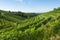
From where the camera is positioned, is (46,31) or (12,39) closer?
(46,31)

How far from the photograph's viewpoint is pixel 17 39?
11288 cm

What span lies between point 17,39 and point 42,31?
1975 cm

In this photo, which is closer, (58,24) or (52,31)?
(52,31)

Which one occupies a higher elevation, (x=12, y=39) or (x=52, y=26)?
(x=52, y=26)

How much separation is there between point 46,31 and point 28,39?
1412 centimetres

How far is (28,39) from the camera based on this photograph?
102 metres

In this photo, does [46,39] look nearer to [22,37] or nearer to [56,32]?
[56,32]

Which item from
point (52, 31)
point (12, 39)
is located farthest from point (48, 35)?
point (12, 39)

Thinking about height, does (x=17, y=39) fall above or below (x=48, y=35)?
below

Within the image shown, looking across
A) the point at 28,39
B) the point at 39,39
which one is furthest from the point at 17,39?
the point at 39,39

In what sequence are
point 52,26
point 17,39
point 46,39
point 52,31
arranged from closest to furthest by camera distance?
point 46,39, point 52,31, point 52,26, point 17,39

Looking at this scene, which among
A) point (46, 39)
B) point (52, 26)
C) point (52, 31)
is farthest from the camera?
point (52, 26)

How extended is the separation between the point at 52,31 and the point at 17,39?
30801 millimetres

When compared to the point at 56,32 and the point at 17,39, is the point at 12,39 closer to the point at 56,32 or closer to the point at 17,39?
the point at 17,39
